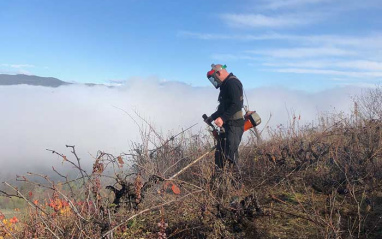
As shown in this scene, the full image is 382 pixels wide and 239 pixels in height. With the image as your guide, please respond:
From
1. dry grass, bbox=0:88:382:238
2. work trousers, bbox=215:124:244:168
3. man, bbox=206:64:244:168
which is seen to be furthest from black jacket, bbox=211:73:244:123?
dry grass, bbox=0:88:382:238

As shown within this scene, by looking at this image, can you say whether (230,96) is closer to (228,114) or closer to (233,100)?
(233,100)

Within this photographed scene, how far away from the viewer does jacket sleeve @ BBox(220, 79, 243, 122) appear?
17.5ft

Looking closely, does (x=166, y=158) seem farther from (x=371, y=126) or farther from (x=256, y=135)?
(x=371, y=126)

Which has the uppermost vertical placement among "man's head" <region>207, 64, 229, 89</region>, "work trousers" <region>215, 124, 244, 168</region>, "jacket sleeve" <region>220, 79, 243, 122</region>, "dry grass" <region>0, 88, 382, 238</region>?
"man's head" <region>207, 64, 229, 89</region>

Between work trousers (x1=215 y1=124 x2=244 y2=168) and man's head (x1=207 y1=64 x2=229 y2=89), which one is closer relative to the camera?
work trousers (x1=215 y1=124 x2=244 y2=168)

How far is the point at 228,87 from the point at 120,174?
6.81 ft

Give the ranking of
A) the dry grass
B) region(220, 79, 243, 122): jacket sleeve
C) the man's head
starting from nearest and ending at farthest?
the dry grass, region(220, 79, 243, 122): jacket sleeve, the man's head

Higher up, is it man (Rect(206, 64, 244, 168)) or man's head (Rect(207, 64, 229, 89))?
man's head (Rect(207, 64, 229, 89))

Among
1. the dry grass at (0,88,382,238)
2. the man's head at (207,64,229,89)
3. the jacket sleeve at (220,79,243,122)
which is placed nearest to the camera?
the dry grass at (0,88,382,238)

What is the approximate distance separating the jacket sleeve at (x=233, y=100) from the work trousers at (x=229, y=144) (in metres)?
0.20

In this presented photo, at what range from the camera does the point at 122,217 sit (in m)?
3.74

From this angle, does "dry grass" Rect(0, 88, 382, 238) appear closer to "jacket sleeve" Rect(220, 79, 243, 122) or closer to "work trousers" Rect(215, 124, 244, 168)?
"work trousers" Rect(215, 124, 244, 168)

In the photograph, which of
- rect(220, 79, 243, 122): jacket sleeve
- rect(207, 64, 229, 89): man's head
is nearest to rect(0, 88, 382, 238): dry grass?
rect(220, 79, 243, 122): jacket sleeve

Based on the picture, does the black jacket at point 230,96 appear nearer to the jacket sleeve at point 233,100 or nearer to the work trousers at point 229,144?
the jacket sleeve at point 233,100
